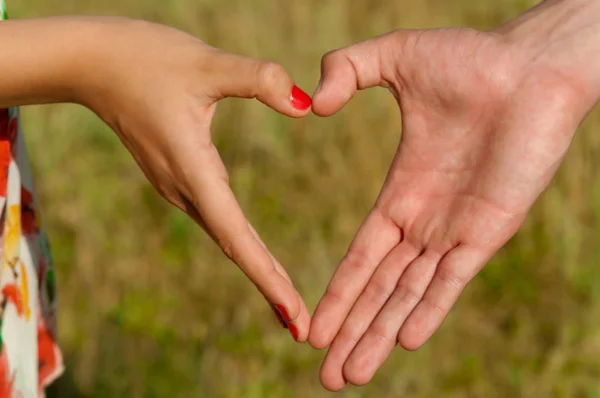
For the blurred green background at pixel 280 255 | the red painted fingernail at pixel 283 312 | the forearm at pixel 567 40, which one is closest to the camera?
→ the red painted fingernail at pixel 283 312

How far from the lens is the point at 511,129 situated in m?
1.47

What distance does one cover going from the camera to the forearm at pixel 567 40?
58.5 inches

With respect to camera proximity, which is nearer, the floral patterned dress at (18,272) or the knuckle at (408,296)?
the floral patterned dress at (18,272)

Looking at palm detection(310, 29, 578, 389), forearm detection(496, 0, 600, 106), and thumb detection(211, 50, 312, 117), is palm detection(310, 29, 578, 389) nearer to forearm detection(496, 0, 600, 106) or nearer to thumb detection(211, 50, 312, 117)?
forearm detection(496, 0, 600, 106)

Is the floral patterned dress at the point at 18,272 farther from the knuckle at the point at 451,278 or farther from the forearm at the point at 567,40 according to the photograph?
the forearm at the point at 567,40

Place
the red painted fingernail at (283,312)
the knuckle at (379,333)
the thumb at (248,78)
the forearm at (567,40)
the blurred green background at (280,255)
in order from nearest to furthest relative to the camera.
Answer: the thumb at (248,78) → the red painted fingernail at (283,312) → the knuckle at (379,333) → the forearm at (567,40) → the blurred green background at (280,255)

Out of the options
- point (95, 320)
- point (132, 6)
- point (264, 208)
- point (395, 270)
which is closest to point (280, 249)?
point (264, 208)

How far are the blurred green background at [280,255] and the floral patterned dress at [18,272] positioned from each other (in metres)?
0.91

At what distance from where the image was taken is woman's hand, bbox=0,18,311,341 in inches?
45.1

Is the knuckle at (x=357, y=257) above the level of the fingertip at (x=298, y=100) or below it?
below

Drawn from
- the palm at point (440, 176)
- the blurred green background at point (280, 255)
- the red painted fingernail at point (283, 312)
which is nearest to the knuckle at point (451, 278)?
the palm at point (440, 176)

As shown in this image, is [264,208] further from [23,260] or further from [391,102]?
[23,260]

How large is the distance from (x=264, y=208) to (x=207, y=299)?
417 millimetres

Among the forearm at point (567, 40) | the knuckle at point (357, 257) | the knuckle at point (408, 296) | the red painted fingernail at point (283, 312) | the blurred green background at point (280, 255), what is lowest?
the blurred green background at point (280, 255)
